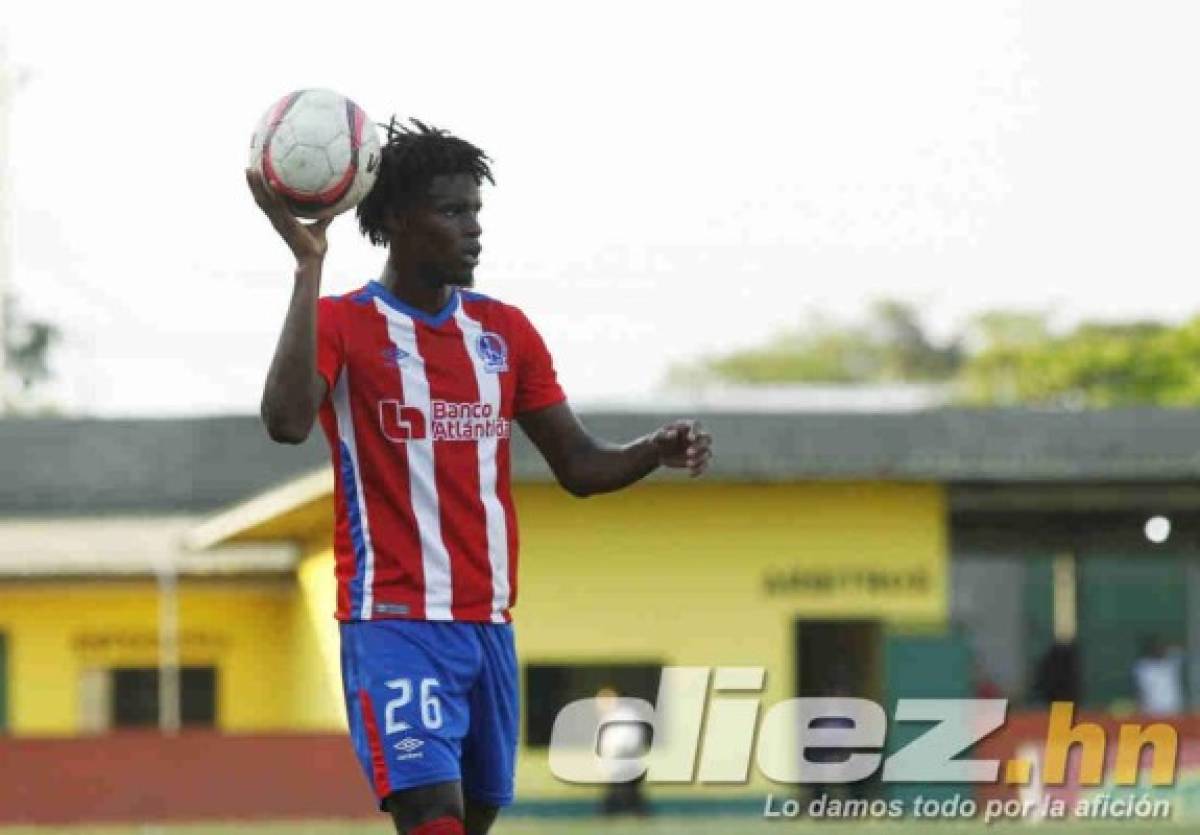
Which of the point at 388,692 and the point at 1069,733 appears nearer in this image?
the point at 388,692

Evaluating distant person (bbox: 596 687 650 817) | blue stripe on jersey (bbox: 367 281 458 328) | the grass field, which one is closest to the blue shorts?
blue stripe on jersey (bbox: 367 281 458 328)

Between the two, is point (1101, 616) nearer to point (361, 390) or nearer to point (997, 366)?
point (997, 366)

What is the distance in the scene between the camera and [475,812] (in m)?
8.00

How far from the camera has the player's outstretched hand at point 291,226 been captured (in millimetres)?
7352

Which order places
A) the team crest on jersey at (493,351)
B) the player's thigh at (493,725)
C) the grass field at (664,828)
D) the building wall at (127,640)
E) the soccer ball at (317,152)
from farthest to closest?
the building wall at (127,640)
the grass field at (664,828)
the team crest on jersey at (493,351)
the player's thigh at (493,725)
the soccer ball at (317,152)

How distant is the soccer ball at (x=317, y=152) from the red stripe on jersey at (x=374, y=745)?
1.25 meters

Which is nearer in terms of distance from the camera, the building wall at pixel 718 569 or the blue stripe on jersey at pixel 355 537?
the blue stripe on jersey at pixel 355 537

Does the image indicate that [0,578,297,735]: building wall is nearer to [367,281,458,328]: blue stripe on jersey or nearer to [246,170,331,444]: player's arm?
[367,281,458,328]: blue stripe on jersey

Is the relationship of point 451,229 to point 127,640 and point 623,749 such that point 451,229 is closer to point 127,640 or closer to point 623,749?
point 623,749

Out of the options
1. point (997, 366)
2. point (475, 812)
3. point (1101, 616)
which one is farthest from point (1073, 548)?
point (997, 366)

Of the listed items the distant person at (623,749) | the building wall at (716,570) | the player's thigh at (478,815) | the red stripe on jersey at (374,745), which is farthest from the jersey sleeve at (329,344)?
the building wall at (716,570)

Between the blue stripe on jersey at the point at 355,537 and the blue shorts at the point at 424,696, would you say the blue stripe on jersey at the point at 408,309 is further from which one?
the blue shorts at the point at 424,696

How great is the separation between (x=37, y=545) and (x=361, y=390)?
3145 centimetres

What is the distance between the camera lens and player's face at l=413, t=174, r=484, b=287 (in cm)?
778
